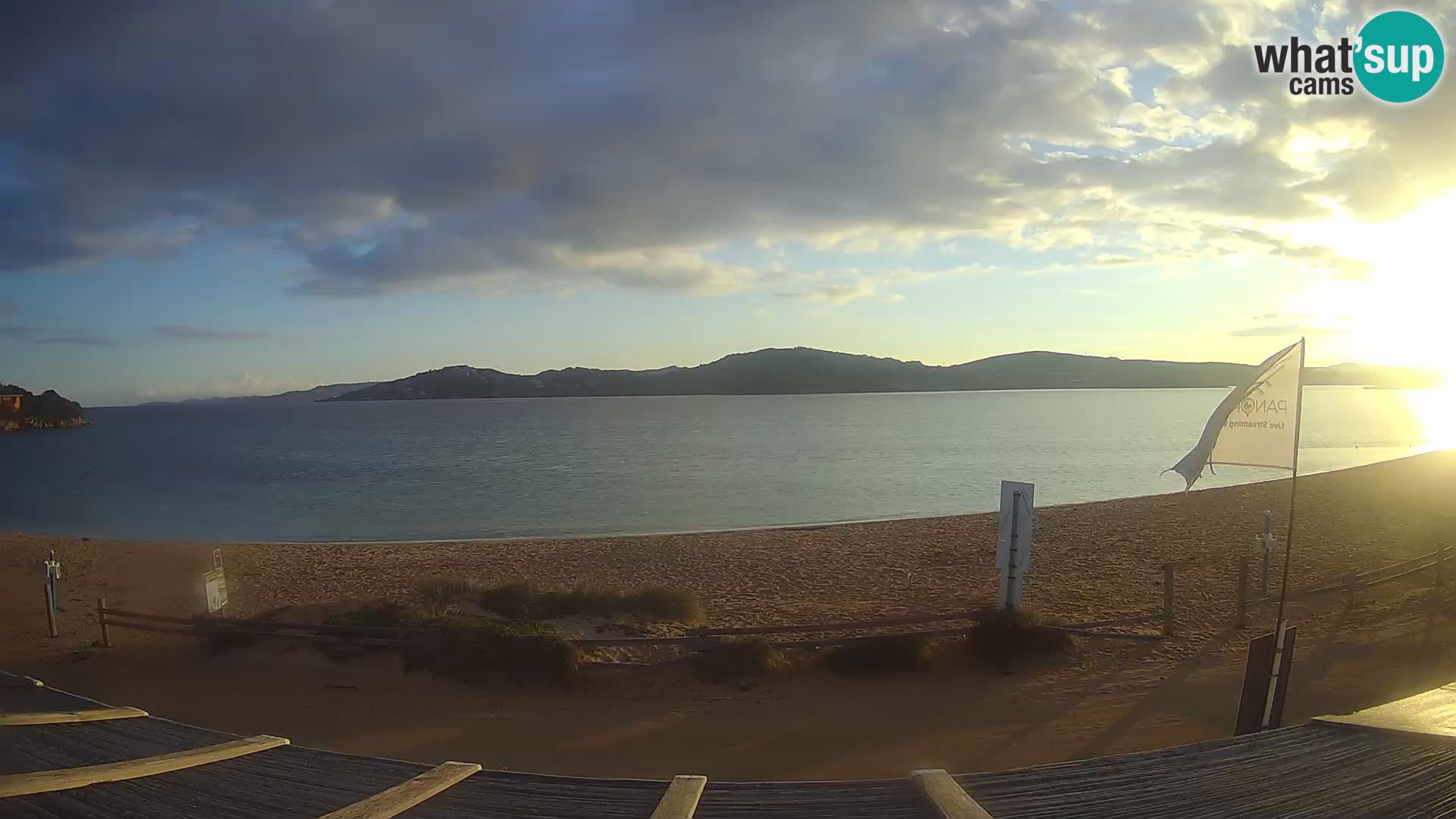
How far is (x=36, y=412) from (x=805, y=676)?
188m

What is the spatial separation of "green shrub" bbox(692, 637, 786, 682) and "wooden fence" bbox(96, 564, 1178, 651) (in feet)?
0.36

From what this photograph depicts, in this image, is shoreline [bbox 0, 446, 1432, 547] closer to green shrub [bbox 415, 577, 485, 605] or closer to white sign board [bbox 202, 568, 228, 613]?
green shrub [bbox 415, 577, 485, 605]

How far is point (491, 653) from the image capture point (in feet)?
30.9

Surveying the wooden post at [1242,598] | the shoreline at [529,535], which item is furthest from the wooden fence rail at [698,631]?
the shoreline at [529,535]

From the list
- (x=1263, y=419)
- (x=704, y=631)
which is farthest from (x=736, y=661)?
(x=1263, y=419)

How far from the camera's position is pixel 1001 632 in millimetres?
9844

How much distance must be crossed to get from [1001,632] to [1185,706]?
2.18m

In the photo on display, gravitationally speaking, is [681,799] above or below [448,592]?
above

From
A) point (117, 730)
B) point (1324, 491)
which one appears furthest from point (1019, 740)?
point (1324, 491)

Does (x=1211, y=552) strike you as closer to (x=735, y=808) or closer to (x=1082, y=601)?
(x=1082, y=601)

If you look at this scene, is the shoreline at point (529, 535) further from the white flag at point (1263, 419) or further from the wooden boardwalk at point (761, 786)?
the wooden boardwalk at point (761, 786)

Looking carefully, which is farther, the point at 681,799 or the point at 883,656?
the point at 883,656

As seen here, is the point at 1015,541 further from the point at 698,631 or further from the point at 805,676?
the point at 698,631

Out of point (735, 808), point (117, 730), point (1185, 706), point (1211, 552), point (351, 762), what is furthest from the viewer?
point (1211, 552)
